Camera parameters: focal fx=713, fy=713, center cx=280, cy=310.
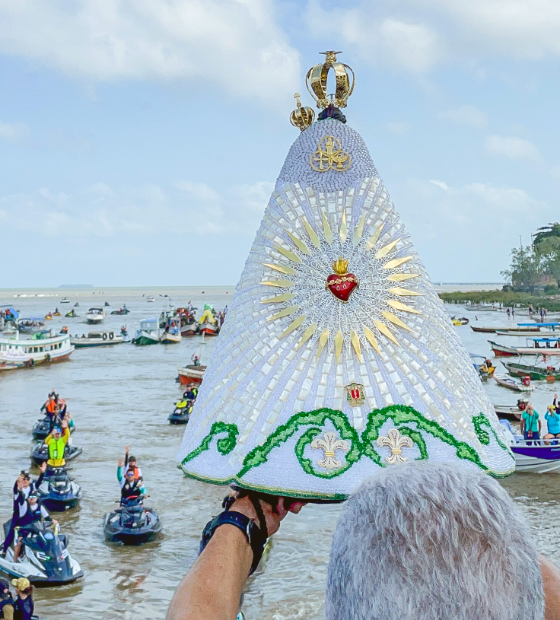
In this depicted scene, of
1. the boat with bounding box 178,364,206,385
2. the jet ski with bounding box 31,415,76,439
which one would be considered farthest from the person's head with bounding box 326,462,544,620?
the boat with bounding box 178,364,206,385

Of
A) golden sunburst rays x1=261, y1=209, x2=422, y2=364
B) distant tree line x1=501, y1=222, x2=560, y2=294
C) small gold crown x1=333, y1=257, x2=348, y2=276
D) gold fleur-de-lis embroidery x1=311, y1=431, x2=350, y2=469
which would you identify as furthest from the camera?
distant tree line x1=501, y1=222, x2=560, y2=294

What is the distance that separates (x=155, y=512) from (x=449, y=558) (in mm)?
12814

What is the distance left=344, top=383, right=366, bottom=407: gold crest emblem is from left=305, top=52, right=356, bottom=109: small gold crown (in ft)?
5.44

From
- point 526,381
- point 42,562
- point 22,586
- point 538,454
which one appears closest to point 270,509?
point 22,586

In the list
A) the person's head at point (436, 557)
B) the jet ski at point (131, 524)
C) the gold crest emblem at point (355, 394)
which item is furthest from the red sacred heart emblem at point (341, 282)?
the jet ski at point (131, 524)

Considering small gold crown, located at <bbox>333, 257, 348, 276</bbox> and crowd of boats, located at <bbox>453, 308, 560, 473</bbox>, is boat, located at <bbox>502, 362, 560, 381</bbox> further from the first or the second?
small gold crown, located at <bbox>333, 257, 348, 276</bbox>

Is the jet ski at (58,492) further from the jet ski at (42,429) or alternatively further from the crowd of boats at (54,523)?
the jet ski at (42,429)

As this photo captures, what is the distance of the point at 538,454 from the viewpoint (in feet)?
55.5

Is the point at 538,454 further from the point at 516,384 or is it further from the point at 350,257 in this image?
the point at 350,257

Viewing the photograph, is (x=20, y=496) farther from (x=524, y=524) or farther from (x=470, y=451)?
(x=524, y=524)

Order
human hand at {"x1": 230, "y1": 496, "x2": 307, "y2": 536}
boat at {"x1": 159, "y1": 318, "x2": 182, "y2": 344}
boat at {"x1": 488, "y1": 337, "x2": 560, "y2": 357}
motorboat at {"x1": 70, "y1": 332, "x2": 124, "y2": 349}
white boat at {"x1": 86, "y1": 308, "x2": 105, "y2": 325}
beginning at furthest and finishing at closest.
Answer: white boat at {"x1": 86, "y1": 308, "x2": 105, "y2": 325}, boat at {"x1": 159, "y1": 318, "x2": 182, "y2": 344}, motorboat at {"x1": 70, "y1": 332, "x2": 124, "y2": 349}, boat at {"x1": 488, "y1": 337, "x2": 560, "y2": 357}, human hand at {"x1": 230, "y1": 496, "x2": 307, "y2": 536}

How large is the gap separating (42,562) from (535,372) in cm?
2728

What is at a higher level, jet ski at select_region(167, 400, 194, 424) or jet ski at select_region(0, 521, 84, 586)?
jet ski at select_region(167, 400, 194, 424)

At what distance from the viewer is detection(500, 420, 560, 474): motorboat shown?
16844 mm
